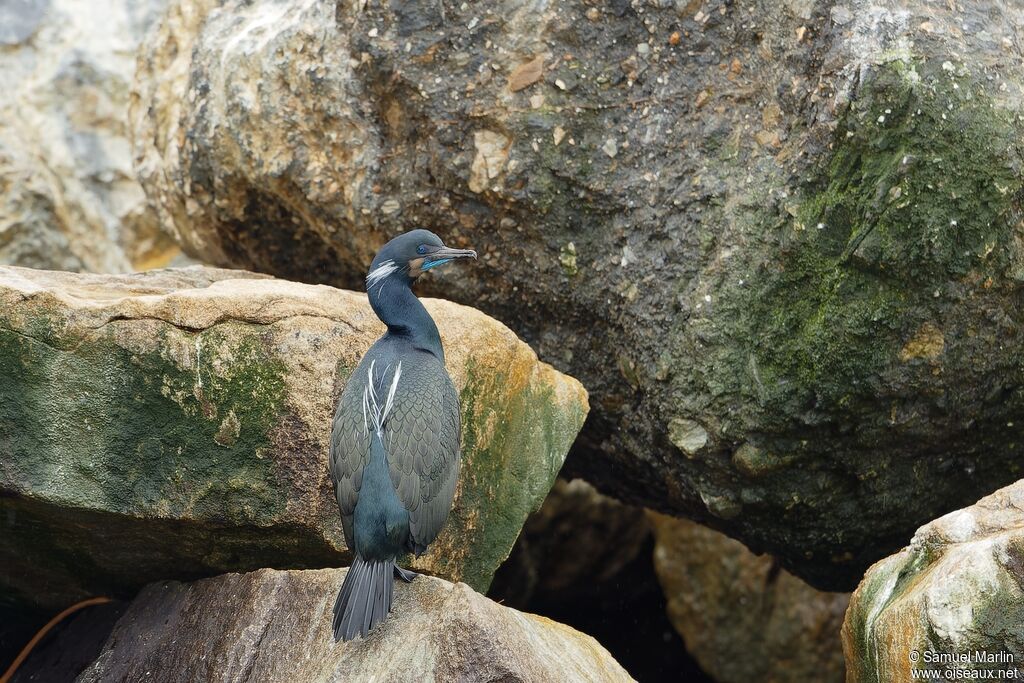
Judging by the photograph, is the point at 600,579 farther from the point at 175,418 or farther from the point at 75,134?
the point at 75,134

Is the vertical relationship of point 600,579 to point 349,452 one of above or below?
below

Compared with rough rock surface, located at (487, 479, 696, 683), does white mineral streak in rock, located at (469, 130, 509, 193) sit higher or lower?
higher

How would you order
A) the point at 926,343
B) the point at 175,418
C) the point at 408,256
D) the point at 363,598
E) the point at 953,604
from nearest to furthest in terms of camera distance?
1. the point at 953,604
2. the point at 363,598
3. the point at 175,418
4. the point at 408,256
5. the point at 926,343

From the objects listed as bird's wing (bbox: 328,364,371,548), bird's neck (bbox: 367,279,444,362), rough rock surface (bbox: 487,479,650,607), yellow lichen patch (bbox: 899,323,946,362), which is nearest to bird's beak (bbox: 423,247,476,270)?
bird's neck (bbox: 367,279,444,362)

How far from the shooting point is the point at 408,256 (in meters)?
4.20

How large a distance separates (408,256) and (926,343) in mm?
1969

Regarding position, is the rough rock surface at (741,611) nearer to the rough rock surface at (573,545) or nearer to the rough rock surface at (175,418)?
the rough rock surface at (573,545)

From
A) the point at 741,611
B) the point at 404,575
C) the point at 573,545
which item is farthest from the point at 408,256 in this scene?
the point at 741,611

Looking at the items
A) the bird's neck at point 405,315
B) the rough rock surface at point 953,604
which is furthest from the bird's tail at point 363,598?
the rough rock surface at point 953,604

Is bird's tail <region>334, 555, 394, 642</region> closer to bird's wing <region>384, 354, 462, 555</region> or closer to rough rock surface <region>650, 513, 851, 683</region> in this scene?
bird's wing <region>384, 354, 462, 555</region>

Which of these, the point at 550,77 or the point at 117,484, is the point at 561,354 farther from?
the point at 117,484

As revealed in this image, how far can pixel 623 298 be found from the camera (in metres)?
4.80

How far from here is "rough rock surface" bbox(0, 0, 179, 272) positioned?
24.7 ft

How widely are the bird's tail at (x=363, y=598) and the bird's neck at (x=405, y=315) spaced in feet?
2.73
